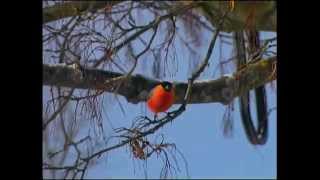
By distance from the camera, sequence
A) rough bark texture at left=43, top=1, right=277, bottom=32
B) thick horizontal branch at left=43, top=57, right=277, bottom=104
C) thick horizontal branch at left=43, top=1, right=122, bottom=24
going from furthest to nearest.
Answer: rough bark texture at left=43, top=1, right=277, bottom=32 → thick horizontal branch at left=43, top=1, right=122, bottom=24 → thick horizontal branch at left=43, top=57, right=277, bottom=104

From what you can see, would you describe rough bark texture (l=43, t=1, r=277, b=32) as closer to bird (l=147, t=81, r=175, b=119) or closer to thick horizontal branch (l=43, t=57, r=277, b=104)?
thick horizontal branch (l=43, t=57, r=277, b=104)

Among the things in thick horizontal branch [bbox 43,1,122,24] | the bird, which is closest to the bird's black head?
the bird

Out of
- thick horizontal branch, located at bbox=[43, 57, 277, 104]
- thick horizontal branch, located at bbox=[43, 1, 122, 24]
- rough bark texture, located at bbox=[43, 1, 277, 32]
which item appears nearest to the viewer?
thick horizontal branch, located at bbox=[43, 57, 277, 104]

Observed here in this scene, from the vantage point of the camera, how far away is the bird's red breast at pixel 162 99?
0.90 metres

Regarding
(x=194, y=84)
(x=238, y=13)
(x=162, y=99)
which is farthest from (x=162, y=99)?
(x=238, y=13)

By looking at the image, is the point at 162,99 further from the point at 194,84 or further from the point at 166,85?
the point at 194,84

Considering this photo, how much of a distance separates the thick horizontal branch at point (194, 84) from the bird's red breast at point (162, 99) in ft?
0.08

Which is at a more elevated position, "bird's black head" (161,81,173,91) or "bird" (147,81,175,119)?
"bird's black head" (161,81,173,91)

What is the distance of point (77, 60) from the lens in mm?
787

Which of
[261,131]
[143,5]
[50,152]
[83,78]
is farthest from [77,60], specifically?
[261,131]

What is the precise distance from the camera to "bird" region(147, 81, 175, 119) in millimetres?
896

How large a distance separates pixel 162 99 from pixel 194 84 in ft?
0.60
